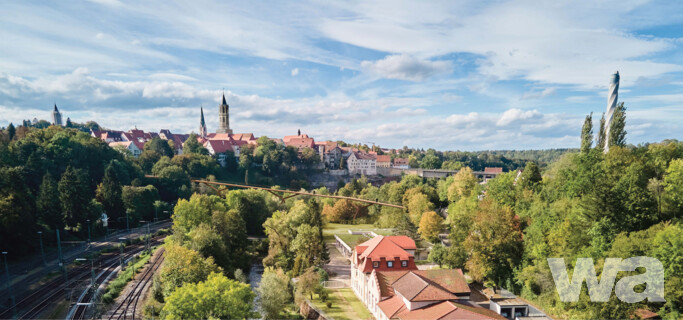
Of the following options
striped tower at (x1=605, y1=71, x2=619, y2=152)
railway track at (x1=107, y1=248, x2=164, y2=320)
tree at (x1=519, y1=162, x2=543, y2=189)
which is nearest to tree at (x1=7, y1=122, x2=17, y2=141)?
railway track at (x1=107, y1=248, x2=164, y2=320)

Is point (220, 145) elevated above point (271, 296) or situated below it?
above

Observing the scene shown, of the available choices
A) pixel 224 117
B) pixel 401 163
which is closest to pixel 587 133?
pixel 401 163

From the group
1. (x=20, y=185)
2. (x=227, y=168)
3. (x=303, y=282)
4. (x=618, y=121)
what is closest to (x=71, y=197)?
(x=20, y=185)

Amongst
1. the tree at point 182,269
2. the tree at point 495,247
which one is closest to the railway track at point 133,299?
the tree at point 182,269

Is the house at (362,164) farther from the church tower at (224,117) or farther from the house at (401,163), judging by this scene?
the church tower at (224,117)

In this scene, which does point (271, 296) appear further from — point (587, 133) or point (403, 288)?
point (587, 133)

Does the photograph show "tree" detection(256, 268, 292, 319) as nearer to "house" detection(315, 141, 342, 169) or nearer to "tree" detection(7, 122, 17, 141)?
"tree" detection(7, 122, 17, 141)

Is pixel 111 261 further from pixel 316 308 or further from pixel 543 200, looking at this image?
pixel 543 200
